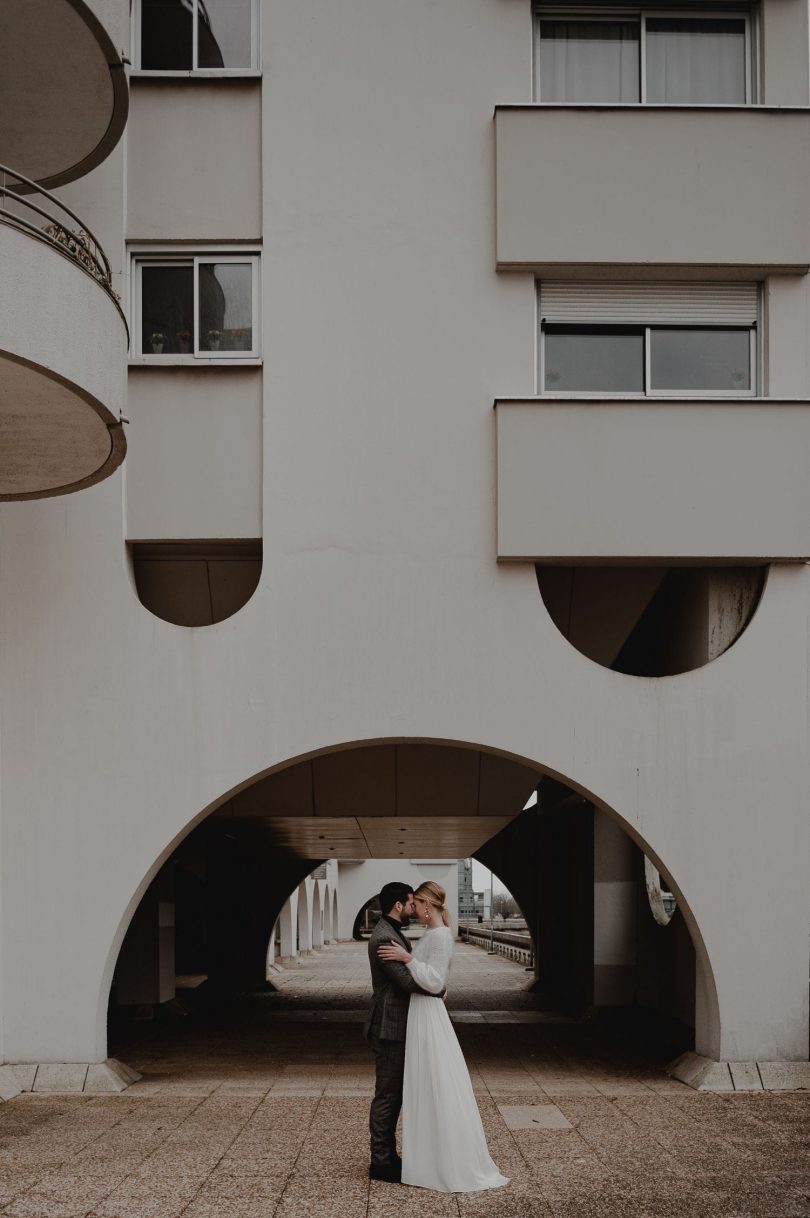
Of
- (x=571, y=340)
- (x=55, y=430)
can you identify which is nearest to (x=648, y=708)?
(x=571, y=340)

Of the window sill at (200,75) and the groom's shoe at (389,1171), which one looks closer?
the groom's shoe at (389,1171)

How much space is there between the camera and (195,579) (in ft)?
46.5

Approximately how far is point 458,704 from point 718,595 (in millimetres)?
2956

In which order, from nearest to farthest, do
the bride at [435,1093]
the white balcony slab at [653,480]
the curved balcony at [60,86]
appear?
the bride at [435,1093], the curved balcony at [60,86], the white balcony slab at [653,480]

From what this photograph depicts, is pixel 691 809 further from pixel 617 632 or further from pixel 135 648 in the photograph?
pixel 135 648

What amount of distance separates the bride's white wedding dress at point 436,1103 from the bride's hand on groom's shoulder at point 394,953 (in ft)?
0.21

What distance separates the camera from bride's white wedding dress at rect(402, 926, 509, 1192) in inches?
317

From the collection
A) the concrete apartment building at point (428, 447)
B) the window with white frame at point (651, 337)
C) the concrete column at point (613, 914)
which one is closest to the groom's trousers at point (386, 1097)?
the concrete apartment building at point (428, 447)

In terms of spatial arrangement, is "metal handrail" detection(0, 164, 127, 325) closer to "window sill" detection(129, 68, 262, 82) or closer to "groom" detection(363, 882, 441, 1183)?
"window sill" detection(129, 68, 262, 82)

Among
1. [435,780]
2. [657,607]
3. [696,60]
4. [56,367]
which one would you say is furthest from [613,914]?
[56,367]

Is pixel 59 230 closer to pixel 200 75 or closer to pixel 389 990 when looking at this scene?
pixel 200 75

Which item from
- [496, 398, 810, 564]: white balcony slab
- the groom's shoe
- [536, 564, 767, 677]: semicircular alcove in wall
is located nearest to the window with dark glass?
[496, 398, 810, 564]: white balcony slab

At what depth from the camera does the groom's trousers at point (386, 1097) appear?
27.1 feet

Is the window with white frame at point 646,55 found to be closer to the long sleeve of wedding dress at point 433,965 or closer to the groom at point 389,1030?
the groom at point 389,1030
